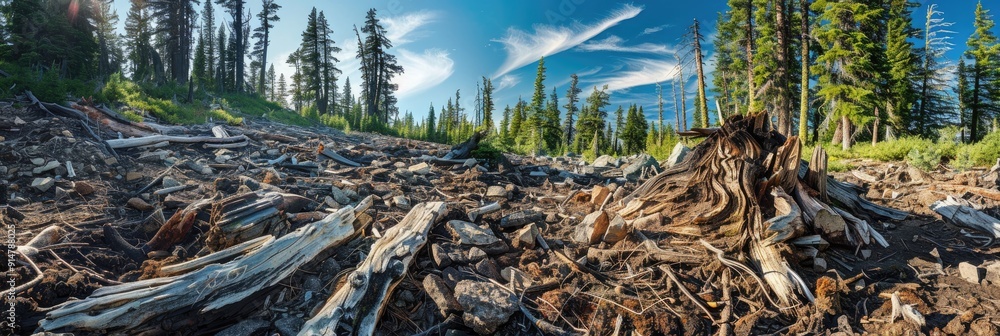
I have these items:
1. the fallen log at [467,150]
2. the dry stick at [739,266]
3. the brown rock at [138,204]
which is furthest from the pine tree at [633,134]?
the brown rock at [138,204]

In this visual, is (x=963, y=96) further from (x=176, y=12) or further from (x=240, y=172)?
(x=176, y=12)

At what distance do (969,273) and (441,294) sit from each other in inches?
197

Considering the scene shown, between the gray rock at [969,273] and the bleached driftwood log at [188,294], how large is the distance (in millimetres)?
6358

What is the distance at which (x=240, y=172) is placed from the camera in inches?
296

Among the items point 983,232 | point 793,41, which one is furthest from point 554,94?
point 983,232

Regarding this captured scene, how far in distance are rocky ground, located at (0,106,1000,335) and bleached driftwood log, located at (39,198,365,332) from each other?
0.06m

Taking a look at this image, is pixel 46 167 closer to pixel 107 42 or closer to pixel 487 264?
pixel 487 264

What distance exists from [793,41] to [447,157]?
92.7 feet

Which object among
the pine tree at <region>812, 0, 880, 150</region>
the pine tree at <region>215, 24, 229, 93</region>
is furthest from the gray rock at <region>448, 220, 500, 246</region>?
the pine tree at <region>215, 24, 229, 93</region>

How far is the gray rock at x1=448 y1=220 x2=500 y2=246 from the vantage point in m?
4.38

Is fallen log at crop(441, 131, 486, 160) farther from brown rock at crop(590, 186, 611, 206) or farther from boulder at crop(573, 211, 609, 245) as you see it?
boulder at crop(573, 211, 609, 245)

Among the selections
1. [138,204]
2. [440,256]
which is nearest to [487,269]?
[440,256]

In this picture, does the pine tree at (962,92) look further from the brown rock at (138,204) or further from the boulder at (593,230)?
the brown rock at (138,204)

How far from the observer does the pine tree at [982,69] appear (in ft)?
98.1
